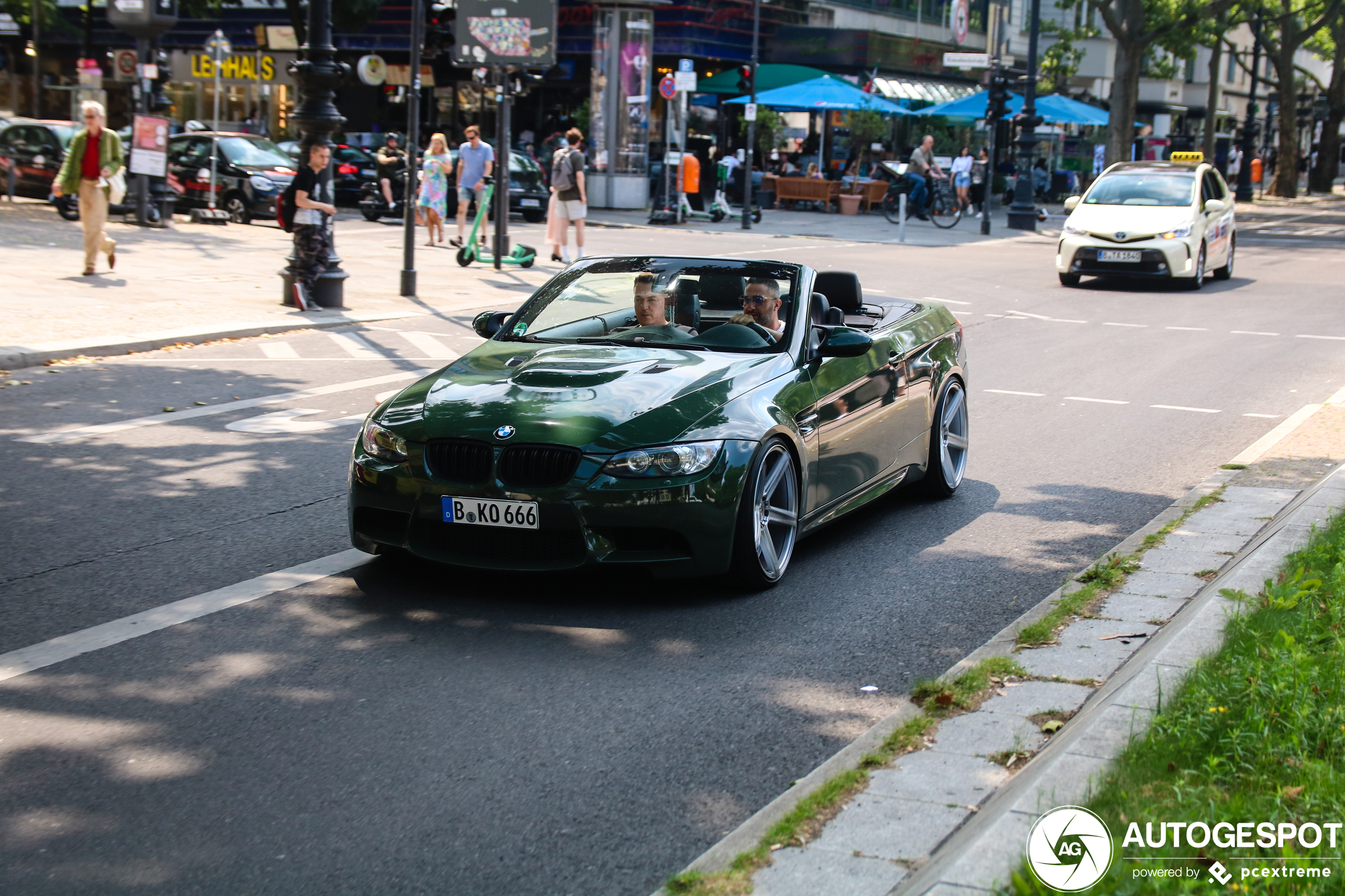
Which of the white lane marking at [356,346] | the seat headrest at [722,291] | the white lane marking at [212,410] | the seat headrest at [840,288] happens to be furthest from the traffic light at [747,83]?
the seat headrest at [722,291]

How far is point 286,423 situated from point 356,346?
13.5 ft

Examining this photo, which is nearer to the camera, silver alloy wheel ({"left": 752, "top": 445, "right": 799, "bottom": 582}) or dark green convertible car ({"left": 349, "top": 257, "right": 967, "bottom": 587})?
dark green convertible car ({"left": 349, "top": 257, "right": 967, "bottom": 587})

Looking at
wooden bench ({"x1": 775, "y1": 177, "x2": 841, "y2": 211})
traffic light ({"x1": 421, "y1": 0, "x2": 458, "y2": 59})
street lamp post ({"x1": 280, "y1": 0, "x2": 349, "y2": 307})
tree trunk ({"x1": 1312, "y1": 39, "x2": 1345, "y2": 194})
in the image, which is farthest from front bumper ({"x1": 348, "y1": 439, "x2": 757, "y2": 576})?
tree trunk ({"x1": 1312, "y1": 39, "x2": 1345, "y2": 194})

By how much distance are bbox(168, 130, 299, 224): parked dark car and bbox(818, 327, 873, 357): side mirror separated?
2315 cm

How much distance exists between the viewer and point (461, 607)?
233 inches

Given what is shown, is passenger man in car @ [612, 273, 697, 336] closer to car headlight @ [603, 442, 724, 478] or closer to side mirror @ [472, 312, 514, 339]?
side mirror @ [472, 312, 514, 339]

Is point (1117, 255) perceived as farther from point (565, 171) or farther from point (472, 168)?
point (472, 168)

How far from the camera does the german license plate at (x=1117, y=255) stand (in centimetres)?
2145

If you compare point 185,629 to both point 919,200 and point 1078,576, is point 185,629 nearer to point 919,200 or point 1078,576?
point 1078,576

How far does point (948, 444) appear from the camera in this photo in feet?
27.8

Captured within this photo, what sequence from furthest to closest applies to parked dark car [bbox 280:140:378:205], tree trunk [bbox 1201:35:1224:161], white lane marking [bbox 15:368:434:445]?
tree trunk [bbox 1201:35:1224:161]
parked dark car [bbox 280:140:378:205]
white lane marking [bbox 15:368:434:445]

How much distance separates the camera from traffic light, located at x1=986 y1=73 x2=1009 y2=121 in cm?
3447

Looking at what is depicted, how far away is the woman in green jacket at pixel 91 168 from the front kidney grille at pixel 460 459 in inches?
504

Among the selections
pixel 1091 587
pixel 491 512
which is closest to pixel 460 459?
pixel 491 512
